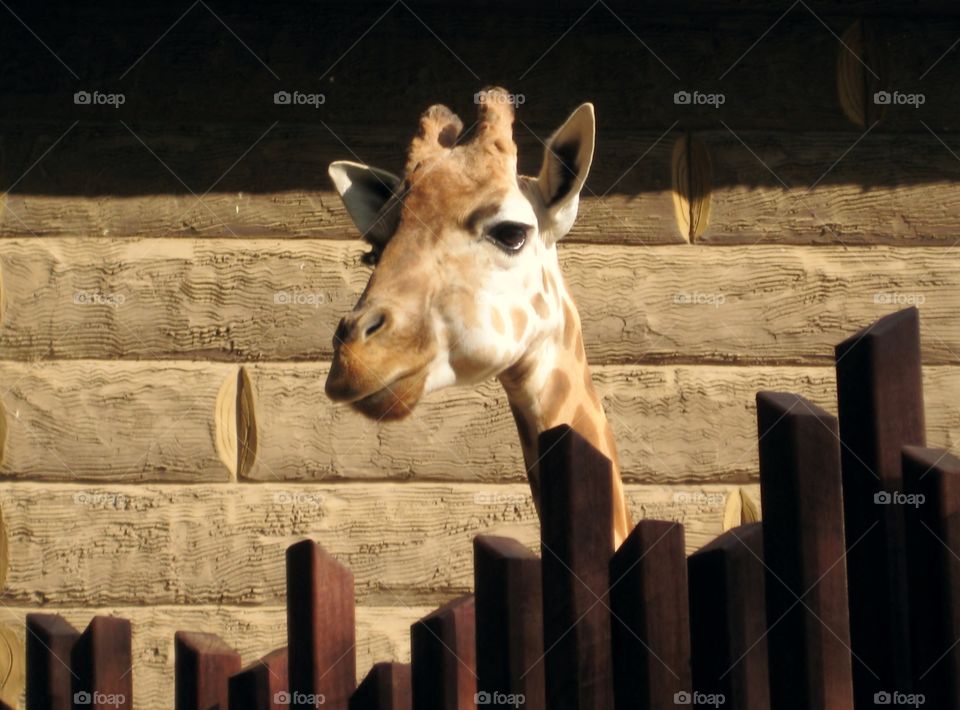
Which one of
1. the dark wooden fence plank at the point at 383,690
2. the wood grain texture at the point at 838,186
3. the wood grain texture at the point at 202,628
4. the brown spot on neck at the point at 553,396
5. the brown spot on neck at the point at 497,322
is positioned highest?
the wood grain texture at the point at 838,186

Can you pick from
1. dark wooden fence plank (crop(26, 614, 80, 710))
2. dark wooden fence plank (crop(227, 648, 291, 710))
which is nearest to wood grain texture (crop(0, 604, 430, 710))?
dark wooden fence plank (crop(26, 614, 80, 710))

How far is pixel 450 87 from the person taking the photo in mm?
4355

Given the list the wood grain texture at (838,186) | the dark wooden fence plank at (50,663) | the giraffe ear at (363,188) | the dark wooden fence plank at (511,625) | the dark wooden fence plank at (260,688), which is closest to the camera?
the dark wooden fence plank at (511,625)

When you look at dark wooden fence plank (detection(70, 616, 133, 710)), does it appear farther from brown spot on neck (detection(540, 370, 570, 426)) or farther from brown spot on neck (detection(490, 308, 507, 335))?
brown spot on neck (detection(540, 370, 570, 426))

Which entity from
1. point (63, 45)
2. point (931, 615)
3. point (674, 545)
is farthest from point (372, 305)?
point (63, 45)

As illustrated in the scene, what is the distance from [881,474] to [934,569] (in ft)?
0.37

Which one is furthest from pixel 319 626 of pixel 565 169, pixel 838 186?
pixel 838 186

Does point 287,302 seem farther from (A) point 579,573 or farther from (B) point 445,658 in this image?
(A) point 579,573

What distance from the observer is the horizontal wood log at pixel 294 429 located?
4.21m

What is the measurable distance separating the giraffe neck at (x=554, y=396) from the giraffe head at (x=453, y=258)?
46 millimetres

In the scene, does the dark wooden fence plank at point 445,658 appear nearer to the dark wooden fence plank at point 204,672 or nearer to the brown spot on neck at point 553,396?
the dark wooden fence plank at point 204,672

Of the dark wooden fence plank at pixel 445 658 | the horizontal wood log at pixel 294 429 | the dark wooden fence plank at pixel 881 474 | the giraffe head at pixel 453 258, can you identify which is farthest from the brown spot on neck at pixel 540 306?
the dark wooden fence plank at pixel 881 474

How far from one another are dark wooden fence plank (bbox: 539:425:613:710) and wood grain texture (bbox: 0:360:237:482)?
2.68 metres

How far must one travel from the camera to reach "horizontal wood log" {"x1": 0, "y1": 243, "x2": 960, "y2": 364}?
4273mm
